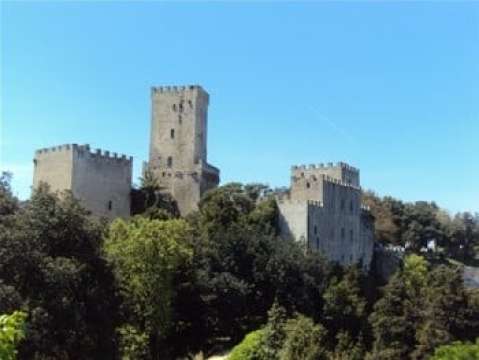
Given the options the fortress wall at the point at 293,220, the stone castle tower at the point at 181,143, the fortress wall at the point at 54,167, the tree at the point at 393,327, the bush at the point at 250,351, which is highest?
the stone castle tower at the point at 181,143

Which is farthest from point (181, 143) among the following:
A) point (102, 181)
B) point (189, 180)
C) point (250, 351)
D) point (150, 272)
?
point (250, 351)

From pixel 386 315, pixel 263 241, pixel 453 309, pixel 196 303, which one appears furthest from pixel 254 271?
pixel 453 309

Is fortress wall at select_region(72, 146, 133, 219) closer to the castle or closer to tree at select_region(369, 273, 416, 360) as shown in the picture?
the castle

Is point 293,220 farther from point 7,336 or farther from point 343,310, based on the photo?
point 7,336

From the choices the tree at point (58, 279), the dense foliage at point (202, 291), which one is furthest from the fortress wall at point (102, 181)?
the tree at point (58, 279)

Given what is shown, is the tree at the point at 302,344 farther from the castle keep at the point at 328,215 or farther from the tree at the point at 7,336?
the tree at the point at 7,336

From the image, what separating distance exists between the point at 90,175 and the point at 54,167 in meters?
2.19

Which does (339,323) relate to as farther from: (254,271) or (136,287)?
(136,287)

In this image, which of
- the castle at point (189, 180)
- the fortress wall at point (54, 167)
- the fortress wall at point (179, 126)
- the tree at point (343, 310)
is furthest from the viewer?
the fortress wall at point (179, 126)

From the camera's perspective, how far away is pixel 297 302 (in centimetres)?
4334

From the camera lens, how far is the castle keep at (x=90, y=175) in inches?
1820

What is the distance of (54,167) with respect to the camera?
154ft

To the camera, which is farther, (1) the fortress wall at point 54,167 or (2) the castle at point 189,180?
(2) the castle at point 189,180

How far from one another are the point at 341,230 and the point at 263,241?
36.0 ft
